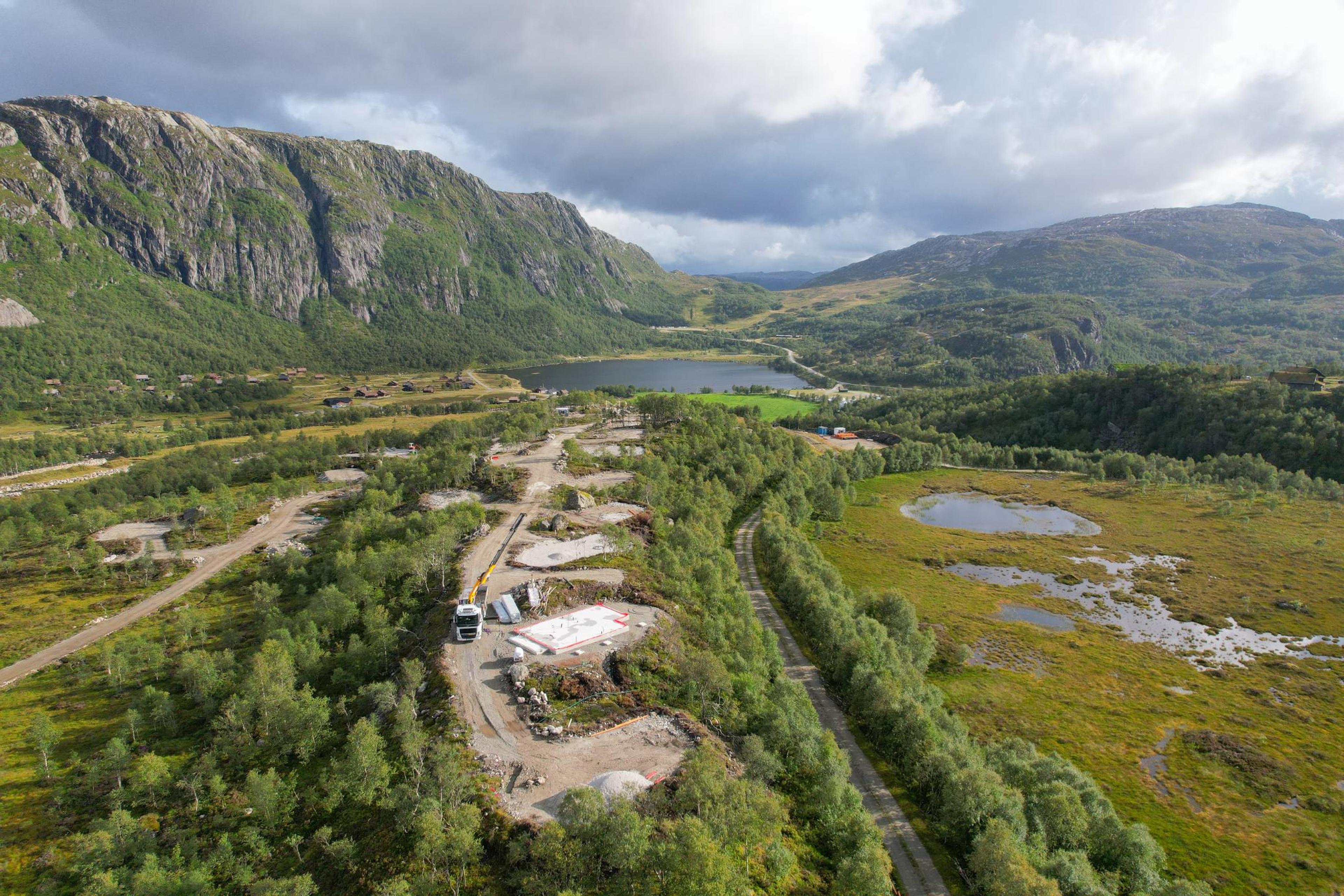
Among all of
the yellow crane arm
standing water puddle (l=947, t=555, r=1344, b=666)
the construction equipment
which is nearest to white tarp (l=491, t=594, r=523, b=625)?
the construction equipment

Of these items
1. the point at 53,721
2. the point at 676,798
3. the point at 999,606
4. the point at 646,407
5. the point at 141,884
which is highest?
the point at 646,407

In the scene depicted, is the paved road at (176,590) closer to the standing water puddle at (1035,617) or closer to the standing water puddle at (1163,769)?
the standing water puddle at (1163,769)

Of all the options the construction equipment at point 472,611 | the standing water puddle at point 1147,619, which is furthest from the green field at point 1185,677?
the construction equipment at point 472,611

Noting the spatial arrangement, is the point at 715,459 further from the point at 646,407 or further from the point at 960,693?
the point at 960,693

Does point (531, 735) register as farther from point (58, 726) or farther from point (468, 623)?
point (58, 726)

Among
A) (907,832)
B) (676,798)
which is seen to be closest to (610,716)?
(676,798)

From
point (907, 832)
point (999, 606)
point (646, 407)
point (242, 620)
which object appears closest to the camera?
point (907, 832)

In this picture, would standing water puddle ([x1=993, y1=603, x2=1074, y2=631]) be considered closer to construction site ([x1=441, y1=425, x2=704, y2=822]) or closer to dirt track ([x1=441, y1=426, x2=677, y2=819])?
construction site ([x1=441, y1=425, x2=704, y2=822])
